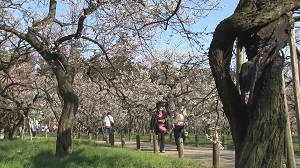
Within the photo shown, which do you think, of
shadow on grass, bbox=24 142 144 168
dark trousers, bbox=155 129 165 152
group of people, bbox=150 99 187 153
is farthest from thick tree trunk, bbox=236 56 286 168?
dark trousers, bbox=155 129 165 152

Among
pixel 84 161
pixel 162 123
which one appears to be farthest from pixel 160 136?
pixel 84 161

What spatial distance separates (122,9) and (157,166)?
13.2 ft

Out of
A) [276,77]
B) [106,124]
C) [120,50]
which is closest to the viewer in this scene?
[276,77]

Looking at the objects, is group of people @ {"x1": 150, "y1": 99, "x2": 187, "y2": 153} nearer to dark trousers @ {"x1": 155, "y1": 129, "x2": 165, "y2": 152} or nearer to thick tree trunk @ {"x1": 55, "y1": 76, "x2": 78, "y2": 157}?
dark trousers @ {"x1": 155, "y1": 129, "x2": 165, "y2": 152}

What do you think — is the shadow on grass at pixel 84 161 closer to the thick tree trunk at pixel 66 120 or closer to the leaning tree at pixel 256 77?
the thick tree trunk at pixel 66 120

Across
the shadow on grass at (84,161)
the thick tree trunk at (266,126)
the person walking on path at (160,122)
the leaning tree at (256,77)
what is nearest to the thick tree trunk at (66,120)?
the shadow on grass at (84,161)

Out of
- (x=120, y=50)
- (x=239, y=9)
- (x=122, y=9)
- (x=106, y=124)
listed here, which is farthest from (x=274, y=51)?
(x=106, y=124)

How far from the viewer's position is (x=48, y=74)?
2120 centimetres

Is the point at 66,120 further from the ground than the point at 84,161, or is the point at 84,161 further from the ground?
the point at 66,120

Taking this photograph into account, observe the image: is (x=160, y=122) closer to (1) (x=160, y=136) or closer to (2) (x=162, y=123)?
(2) (x=162, y=123)

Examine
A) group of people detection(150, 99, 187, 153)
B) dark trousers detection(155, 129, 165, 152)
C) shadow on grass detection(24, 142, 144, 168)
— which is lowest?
shadow on grass detection(24, 142, 144, 168)

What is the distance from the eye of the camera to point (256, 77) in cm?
402

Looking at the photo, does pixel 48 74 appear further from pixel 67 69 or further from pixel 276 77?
pixel 276 77

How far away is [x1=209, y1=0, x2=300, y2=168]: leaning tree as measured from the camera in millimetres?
3898
